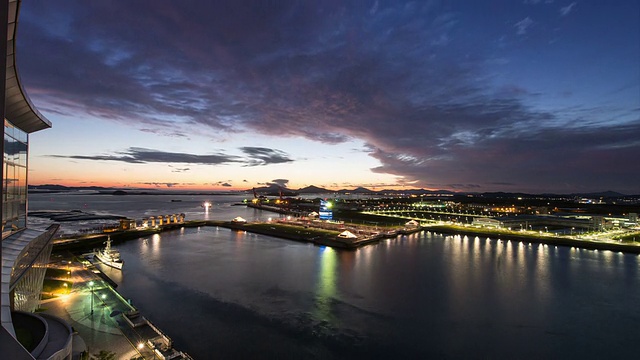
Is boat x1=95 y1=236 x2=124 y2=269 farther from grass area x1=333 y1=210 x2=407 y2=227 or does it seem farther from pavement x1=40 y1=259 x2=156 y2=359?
grass area x1=333 y1=210 x2=407 y2=227

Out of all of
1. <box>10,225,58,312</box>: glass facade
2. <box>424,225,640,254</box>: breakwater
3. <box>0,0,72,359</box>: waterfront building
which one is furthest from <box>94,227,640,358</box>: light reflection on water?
<box>0,0,72,359</box>: waterfront building

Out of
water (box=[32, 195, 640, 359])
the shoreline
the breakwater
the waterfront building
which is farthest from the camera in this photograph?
the breakwater

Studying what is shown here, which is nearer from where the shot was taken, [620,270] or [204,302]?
[204,302]

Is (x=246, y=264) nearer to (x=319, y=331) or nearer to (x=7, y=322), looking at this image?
(x=319, y=331)

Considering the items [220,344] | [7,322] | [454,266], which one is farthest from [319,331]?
[454,266]

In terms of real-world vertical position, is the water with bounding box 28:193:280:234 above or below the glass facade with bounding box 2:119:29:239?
below

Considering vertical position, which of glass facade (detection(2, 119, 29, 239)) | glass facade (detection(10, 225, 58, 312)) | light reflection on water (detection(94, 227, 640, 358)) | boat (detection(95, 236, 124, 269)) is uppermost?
glass facade (detection(2, 119, 29, 239))

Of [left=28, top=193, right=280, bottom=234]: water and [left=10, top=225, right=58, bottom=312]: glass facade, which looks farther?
[left=28, top=193, right=280, bottom=234]: water
